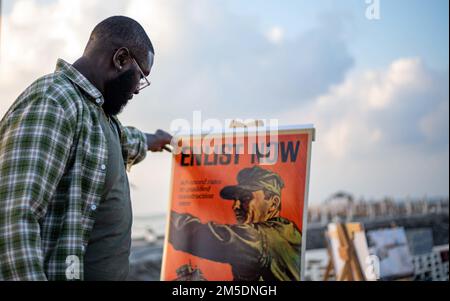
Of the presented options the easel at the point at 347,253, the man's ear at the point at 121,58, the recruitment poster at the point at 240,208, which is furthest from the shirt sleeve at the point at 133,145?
the easel at the point at 347,253

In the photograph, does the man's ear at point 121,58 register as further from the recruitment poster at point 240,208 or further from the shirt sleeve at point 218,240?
the shirt sleeve at point 218,240

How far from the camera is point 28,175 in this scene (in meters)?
1.61

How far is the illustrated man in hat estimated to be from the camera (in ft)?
8.96

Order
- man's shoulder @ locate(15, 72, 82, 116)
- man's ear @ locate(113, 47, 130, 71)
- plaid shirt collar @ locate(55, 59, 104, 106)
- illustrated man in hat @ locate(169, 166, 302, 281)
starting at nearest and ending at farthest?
1. man's shoulder @ locate(15, 72, 82, 116)
2. plaid shirt collar @ locate(55, 59, 104, 106)
3. man's ear @ locate(113, 47, 130, 71)
4. illustrated man in hat @ locate(169, 166, 302, 281)

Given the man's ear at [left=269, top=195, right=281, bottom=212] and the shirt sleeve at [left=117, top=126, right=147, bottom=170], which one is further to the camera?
the man's ear at [left=269, top=195, right=281, bottom=212]

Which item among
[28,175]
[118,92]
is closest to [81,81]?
[118,92]

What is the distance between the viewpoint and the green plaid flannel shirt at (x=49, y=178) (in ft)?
5.16

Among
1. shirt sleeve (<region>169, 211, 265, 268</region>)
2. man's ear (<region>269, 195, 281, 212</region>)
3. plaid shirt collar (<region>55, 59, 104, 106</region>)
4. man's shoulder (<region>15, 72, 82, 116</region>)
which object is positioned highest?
plaid shirt collar (<region>55, 59, 104, 106</region>)

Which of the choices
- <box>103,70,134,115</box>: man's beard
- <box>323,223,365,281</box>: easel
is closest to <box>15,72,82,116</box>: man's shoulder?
<box>103,70,134,115</box>: man's beard

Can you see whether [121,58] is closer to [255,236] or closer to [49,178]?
[49,178]

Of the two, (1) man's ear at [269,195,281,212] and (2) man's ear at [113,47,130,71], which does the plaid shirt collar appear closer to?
(2) man's ear at [113,47,130,71]
